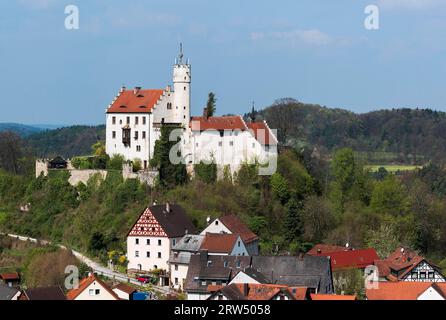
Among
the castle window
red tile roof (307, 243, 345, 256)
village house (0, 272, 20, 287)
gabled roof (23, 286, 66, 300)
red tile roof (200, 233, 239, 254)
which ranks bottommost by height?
village house (0, 272, 20, 287)

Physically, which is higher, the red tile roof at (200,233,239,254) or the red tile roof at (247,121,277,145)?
the red tile roof at (247,121,277,145)

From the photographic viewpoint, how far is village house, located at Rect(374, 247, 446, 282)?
145 ft

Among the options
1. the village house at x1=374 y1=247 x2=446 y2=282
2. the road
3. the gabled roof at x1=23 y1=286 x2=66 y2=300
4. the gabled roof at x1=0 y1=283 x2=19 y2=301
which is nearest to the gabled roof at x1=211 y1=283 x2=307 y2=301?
the gabled roof at x1=23 y1=286 x2=66 y2=300

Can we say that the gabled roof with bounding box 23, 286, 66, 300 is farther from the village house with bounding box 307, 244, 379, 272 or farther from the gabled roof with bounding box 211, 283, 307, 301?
the village house with bounding box 307, 244, 379, 272

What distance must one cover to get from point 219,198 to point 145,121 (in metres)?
6.75

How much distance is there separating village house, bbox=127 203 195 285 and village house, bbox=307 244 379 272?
7.33 m

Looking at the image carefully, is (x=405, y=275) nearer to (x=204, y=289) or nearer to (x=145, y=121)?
(x=204, y=289)

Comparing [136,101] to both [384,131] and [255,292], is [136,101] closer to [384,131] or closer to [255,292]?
[255,292]

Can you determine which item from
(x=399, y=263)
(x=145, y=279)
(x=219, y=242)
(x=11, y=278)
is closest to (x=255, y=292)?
(x=219, y=242)

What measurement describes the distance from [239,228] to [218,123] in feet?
27.1

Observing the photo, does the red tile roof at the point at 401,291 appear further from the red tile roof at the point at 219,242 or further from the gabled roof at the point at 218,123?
the gabled roof at the point at 218,123

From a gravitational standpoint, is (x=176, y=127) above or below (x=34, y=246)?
above
